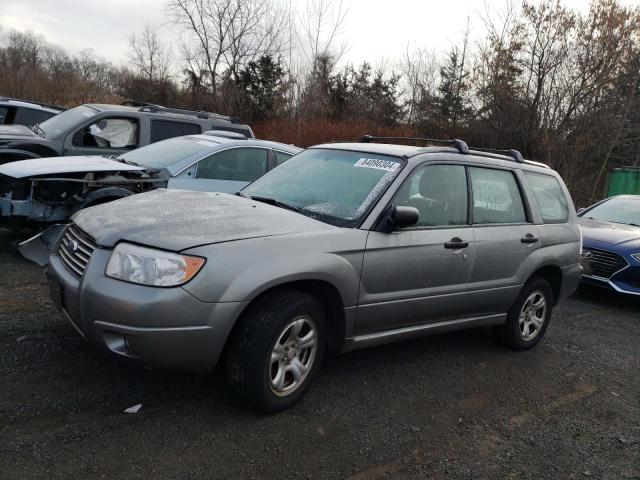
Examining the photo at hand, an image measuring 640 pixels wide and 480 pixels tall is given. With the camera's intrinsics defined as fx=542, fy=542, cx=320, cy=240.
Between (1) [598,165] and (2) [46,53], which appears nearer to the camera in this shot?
(1) [598,165]

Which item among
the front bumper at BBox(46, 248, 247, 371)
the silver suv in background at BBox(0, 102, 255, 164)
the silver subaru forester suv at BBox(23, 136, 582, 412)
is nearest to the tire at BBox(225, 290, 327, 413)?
the silver subaru forester suv at BBox(23, 136, 582, 412)

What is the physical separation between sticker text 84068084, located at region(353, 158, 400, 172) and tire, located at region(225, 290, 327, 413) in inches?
48.3

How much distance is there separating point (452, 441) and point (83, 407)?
222 centimetres

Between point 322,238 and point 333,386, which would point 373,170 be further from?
point 333,386

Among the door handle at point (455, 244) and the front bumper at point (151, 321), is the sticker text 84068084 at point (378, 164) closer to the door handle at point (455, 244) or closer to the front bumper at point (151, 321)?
the door handle at point (455, 244)

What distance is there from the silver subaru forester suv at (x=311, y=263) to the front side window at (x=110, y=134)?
14.3 ft

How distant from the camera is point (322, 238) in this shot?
3.39m

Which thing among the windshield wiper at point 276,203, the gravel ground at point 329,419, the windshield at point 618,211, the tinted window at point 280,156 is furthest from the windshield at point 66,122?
the windshield at point 618,211

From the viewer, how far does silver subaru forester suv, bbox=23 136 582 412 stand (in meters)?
2.94

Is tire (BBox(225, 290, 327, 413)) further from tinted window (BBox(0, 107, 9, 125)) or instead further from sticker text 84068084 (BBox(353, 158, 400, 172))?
tinted window (BBox(0, 107, 9, 125))

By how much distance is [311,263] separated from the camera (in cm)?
327

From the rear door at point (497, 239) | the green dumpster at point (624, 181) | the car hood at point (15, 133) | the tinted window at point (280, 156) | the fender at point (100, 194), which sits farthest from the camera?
the green dumpster at point (624, 181)

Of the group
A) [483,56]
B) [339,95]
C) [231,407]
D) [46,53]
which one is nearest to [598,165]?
[483,56]

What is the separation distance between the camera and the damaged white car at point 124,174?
222 inches
